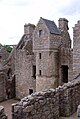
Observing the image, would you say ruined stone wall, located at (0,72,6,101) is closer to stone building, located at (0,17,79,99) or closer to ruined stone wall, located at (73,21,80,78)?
stone building, located at (0,17,79,99)

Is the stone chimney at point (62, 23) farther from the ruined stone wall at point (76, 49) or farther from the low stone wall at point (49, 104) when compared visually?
the low stone wall at point (49, 104)

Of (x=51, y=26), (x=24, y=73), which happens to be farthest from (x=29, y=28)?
(x=51, y=26)

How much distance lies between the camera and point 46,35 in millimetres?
23172

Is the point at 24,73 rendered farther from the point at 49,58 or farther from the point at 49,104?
the point at 49,104

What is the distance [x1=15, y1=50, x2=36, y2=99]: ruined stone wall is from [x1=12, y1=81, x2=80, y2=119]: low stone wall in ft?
41.5

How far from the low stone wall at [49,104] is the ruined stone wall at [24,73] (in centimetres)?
1265

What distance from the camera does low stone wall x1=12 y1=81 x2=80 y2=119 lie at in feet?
Answer: 33.7


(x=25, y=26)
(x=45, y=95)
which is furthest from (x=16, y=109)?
(x=25, y=26)

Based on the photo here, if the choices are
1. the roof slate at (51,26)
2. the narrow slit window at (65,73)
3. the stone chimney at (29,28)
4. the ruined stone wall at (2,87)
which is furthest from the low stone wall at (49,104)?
the stone chimney at (29,28)

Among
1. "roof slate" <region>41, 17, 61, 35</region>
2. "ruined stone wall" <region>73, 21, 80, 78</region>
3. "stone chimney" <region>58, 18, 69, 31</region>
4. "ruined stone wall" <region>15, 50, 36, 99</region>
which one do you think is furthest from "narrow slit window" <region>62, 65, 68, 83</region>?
"stone chimney" <region>58, 18, 69, 31</region>

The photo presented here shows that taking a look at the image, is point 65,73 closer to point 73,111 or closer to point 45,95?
point 73,111

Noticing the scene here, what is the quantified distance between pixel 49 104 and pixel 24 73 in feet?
53.5

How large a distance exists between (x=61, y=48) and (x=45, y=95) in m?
12.9

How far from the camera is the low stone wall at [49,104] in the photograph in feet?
33.7
